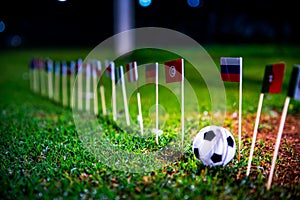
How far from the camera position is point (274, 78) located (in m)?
4.35

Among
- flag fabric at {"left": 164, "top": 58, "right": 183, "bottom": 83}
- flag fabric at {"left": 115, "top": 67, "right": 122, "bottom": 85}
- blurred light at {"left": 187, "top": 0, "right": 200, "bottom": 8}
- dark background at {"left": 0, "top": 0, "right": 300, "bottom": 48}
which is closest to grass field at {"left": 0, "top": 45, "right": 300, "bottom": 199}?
flag fabric at {"left": 115, "top": 67, "right": 122, "bottom": 85}

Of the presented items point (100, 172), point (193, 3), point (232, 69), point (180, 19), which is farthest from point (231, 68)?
point (180, 19)

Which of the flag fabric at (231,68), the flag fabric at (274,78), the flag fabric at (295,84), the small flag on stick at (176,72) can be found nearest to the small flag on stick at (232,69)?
the flag fabric at (231,68)

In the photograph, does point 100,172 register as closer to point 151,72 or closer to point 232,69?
point 151,72

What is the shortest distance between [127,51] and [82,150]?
12.5 metres

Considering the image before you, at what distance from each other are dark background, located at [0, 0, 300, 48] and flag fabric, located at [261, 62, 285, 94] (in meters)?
20.9

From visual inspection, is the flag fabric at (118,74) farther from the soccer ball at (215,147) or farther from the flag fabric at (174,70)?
the soccer ball at (215,147)

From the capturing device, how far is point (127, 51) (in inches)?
707

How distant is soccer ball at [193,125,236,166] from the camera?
4770 millimetres

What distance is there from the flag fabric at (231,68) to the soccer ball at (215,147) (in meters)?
0.71

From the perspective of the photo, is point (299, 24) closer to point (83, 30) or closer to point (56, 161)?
point (83, 30)

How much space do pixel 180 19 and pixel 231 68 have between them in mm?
23931

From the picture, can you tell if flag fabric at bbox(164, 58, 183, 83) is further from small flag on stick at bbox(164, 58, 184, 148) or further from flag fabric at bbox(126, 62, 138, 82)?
flag fabric at bbox(126, 62, 138, 82)

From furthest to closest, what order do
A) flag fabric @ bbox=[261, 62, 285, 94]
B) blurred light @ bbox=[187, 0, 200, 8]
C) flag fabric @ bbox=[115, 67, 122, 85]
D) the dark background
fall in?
blurred light @ bbox=[187, 0, 200, 8], the dark background, flag fabric @ bbox=[115, 67, 122, 85], flag fabric @ bbox=[261, 62, 285, 94]
